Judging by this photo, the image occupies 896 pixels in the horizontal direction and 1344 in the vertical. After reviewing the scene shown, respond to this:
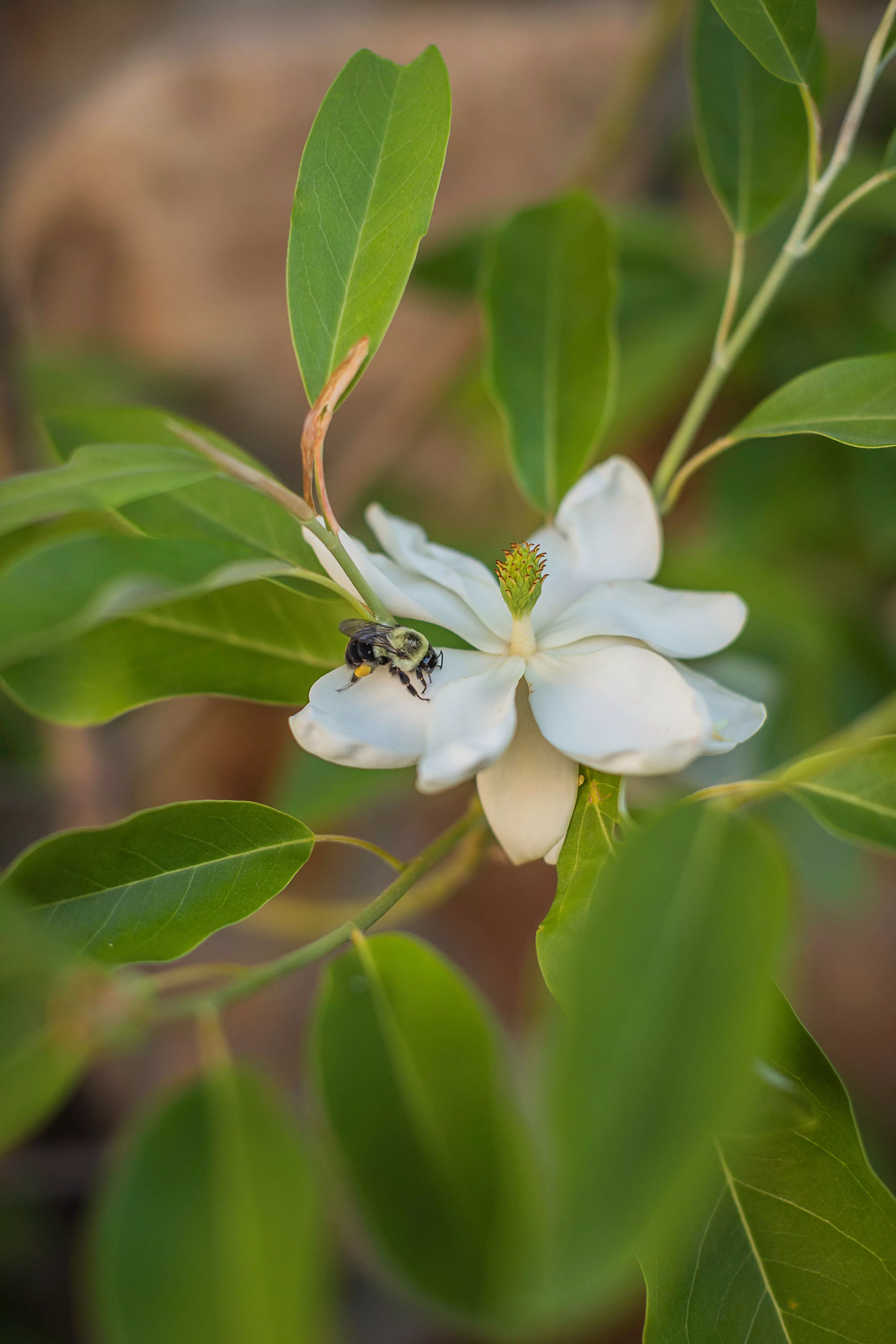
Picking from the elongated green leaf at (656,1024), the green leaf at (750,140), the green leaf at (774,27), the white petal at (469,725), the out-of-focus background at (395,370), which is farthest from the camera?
the out-of-focus background at (395,370)

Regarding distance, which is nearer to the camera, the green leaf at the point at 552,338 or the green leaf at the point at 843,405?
the green leaf at the point at 843,405

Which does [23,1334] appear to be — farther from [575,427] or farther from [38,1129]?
[575,427]

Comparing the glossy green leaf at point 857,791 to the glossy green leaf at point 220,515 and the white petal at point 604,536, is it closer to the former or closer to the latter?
the white petal at point 604,536

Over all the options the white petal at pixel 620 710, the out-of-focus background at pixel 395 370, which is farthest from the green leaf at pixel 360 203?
the out-of-focus background at pixel 395 370

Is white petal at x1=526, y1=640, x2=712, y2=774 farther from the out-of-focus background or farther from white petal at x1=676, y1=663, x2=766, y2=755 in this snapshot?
the out-of-focus background

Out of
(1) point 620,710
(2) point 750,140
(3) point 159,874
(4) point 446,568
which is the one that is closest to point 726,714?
(1) point 620,710

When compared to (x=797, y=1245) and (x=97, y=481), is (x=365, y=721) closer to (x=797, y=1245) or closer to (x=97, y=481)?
(x=97, y=481)

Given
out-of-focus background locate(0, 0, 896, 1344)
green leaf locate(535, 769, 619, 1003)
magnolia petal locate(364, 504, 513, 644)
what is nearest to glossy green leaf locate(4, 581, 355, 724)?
magnolia petal locate(364, 504, 513, 644)
